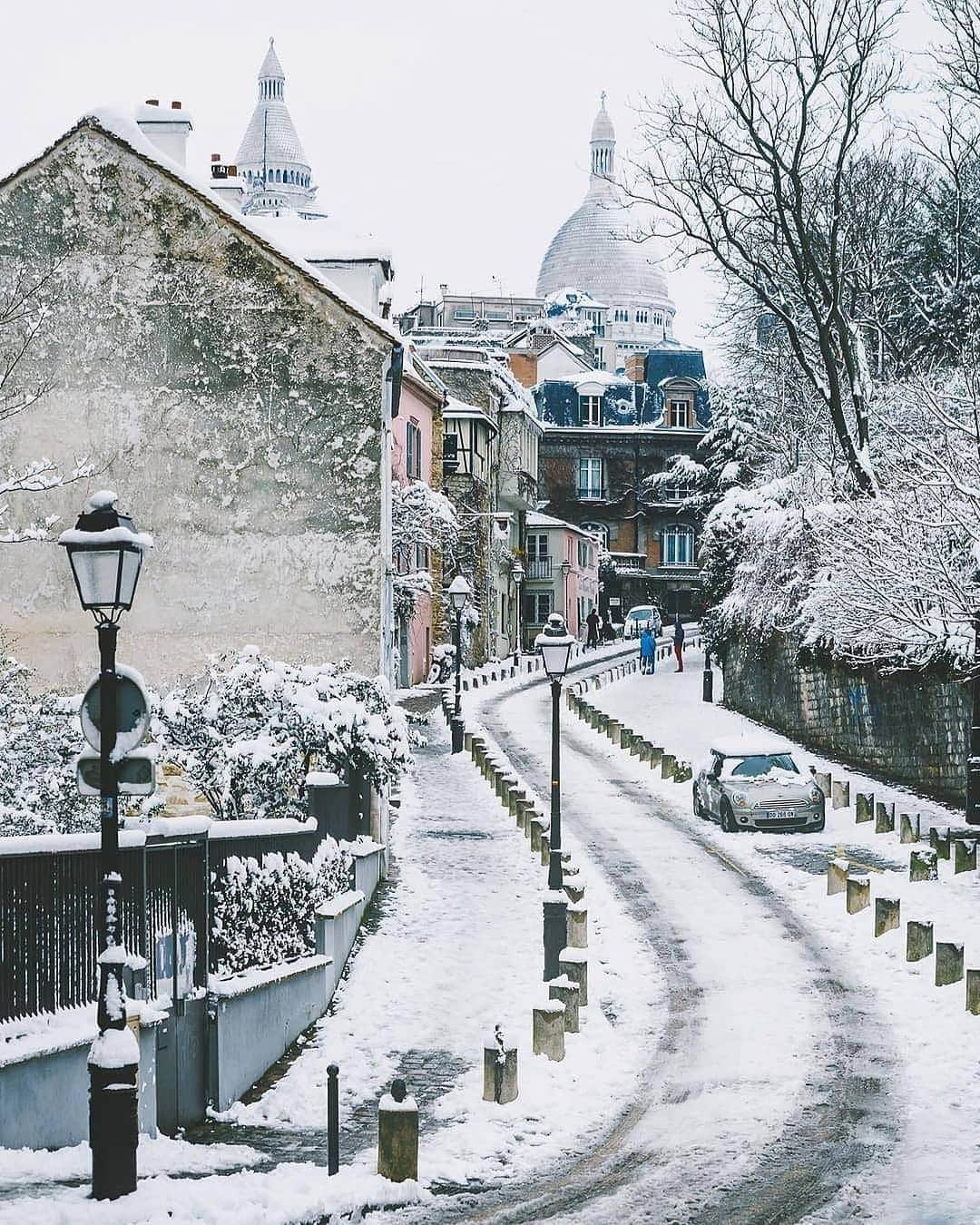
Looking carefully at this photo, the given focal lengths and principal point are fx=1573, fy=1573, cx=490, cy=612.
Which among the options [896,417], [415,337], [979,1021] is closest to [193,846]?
[979,1021]

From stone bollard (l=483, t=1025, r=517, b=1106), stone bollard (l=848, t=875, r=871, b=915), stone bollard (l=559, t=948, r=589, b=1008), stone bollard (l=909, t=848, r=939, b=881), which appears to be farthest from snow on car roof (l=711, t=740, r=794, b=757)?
stone bollard (l=483, t=1025, r=517, b=1106)

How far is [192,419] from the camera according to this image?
2583cm

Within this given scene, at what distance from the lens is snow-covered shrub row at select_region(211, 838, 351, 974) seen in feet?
51.9

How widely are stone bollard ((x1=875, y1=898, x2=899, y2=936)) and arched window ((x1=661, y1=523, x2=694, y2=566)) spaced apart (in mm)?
71106

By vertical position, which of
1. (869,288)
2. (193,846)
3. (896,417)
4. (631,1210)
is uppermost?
(869,288)

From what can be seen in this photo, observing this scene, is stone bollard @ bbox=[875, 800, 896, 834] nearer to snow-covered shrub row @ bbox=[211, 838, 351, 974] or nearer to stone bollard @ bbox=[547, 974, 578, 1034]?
snow-covered shrub row @ bbox=[211, 838, 351, 974]

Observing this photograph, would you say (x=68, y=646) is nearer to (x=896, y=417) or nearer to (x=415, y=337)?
(x=896, y=417)

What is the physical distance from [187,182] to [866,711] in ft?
62.6

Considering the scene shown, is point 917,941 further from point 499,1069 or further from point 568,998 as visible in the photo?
point 499,1069

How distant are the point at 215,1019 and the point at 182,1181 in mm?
4266

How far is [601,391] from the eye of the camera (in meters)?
90.6

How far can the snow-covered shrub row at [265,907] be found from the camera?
15.8m

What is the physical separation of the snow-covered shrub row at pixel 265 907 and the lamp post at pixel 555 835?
271 centimetres

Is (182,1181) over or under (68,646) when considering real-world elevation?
under
